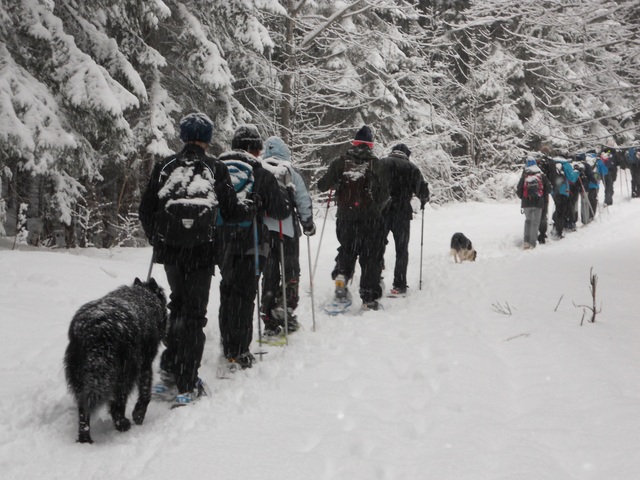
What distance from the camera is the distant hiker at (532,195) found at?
1142cm

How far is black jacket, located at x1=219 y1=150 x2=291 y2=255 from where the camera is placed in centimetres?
458

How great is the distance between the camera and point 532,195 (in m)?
11.4

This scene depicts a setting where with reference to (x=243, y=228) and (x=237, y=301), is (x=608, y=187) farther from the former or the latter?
(x=237, y=301)

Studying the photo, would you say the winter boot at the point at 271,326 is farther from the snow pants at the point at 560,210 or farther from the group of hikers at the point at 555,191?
the snow pants at the point at 560,210

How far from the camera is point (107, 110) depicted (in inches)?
296

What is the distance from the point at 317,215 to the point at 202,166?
12.2m

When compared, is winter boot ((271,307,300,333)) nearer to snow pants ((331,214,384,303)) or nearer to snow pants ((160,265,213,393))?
snow pants ((331,214,384,303))

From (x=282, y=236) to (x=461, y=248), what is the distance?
5929mm

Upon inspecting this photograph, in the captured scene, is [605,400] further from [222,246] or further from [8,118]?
[8,118]

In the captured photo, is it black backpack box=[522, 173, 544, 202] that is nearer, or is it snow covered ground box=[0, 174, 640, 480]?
snow covered ground box=[0, 174, 640, 480]

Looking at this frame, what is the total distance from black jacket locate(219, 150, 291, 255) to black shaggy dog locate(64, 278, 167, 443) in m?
1.27

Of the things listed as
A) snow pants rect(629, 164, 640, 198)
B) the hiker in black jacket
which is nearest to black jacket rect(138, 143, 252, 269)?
the hiker in black jacket

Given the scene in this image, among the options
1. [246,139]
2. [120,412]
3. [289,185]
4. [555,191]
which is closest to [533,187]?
[555,191]

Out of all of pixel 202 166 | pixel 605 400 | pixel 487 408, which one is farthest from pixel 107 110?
pixel 605 400
